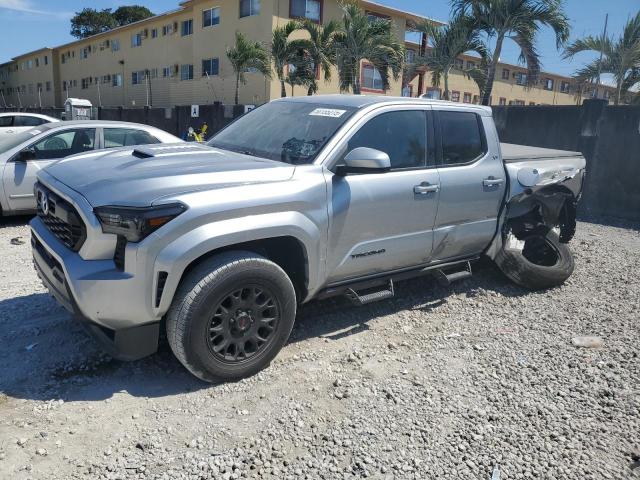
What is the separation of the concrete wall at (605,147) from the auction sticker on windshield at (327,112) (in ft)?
27.9

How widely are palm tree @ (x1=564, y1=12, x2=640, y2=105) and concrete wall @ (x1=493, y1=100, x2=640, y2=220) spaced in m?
7.99

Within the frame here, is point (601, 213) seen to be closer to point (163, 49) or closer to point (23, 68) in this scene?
point (163, 49)

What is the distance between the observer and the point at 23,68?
186 ft

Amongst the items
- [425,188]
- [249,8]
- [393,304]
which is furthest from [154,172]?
[249,8]

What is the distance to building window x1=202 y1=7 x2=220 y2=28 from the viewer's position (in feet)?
92.8

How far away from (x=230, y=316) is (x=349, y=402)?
0.94 m

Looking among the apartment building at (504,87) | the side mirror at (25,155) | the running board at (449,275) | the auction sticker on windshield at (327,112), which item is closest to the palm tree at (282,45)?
the apartment building at (504,87)

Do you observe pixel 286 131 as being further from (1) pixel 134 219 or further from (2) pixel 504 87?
(2) pixel 504 87

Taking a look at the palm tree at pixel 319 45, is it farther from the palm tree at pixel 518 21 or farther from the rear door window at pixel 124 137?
the rear door window at pixel 124 137

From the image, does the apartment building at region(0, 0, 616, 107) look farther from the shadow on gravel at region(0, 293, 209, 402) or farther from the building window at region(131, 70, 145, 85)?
the shadow on gravel at region(0, 293, 209, 402)

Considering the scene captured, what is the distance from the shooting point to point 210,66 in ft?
96.5

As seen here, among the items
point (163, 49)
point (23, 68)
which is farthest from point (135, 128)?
point (23, 68)

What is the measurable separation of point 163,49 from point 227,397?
34.5 metres

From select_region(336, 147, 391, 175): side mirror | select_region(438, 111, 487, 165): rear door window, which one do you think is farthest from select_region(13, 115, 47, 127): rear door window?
select_region(336, 147, 391, 175): side mirror
